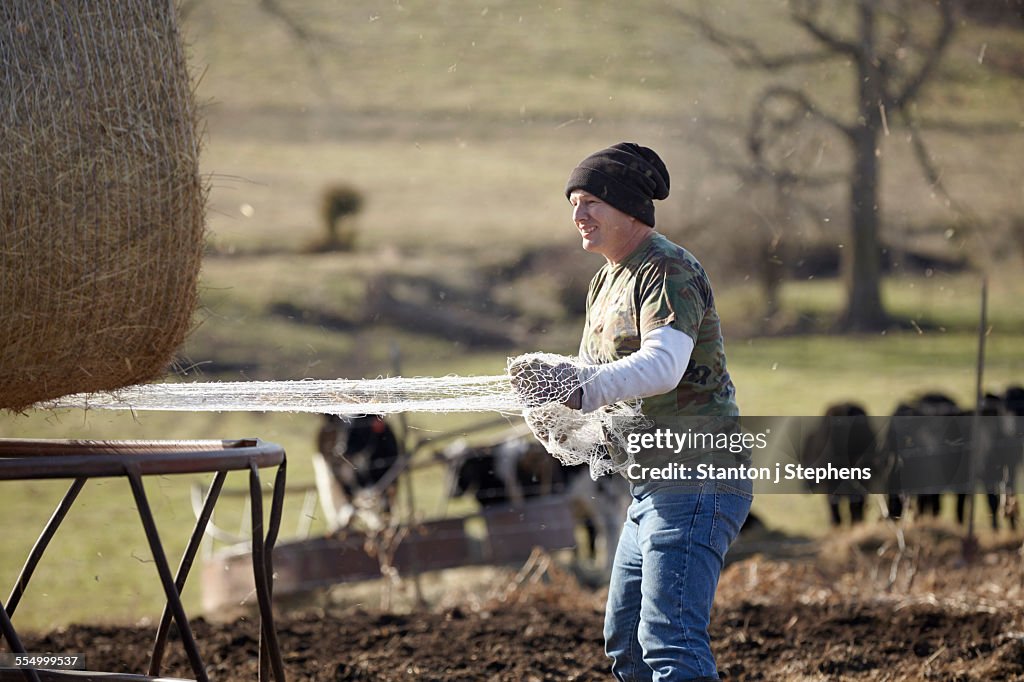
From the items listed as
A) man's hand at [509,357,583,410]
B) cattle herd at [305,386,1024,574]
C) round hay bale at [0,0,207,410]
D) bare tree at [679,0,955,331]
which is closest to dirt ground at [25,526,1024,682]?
cattle herd at [305,386,1024,574]

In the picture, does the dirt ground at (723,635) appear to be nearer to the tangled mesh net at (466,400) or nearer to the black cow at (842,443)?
the tangled mesh net at (466,400)

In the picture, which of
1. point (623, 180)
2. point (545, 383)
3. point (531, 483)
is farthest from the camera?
point (531, 483)

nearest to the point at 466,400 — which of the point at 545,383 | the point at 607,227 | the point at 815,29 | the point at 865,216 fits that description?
the point at 545,383

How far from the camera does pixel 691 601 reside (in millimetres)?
2941

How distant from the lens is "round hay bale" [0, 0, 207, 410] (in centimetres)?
288

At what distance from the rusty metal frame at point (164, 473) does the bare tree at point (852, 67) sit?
993cm

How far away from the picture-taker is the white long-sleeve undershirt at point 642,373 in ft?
9.34

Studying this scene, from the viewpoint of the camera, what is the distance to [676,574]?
2.95 m

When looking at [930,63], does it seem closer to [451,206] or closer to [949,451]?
[949,451]

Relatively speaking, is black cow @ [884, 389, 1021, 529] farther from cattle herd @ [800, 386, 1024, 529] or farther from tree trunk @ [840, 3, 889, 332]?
tree trunk @ [840, 3, 889, 332]

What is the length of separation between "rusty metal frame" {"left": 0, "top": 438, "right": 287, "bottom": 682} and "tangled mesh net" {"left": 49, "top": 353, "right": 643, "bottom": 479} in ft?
0.62

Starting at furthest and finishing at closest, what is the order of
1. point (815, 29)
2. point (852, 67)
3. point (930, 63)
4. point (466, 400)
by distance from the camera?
point (852, 67) < point (930, 63) < point (815, 29) < point (466, 400)

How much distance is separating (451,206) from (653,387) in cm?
2922

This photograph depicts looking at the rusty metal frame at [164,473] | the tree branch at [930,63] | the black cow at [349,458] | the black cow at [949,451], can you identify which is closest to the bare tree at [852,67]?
the tree branch at [930,63]
